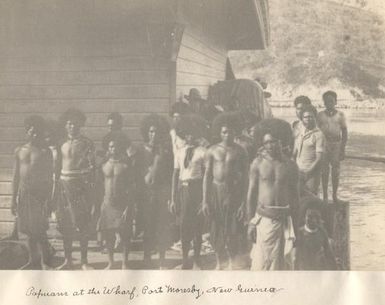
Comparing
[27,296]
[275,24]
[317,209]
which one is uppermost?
[275,24]

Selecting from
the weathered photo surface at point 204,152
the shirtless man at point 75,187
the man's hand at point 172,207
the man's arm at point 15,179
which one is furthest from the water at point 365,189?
the man's arm at point 15,179

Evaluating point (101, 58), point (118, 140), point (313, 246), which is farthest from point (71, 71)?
point (313, 246)

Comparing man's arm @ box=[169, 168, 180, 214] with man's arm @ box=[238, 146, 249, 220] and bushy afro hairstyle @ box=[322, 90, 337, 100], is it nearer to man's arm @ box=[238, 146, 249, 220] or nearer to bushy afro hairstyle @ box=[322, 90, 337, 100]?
man's arm @ box=[238, 146, 249, 220]

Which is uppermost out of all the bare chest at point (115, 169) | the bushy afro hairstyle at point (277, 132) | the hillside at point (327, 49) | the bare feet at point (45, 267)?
the hillside at point (327, 49)

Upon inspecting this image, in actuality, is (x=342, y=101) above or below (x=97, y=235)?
above

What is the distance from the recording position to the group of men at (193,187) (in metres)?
0.73

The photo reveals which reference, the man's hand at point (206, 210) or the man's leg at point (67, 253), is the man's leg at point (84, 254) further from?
the man's hand at point (206, 210)

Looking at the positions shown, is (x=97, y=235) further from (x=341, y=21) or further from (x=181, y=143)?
(x=341, y=21)

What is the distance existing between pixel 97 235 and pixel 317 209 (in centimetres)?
34

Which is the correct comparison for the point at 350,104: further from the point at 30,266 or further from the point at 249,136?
the point at 30,266

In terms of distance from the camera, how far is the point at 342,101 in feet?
2.46

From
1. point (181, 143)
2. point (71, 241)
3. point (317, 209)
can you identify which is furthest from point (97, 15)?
point (317, 209)

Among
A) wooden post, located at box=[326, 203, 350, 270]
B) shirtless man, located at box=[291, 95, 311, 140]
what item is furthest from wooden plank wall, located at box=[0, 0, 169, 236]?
wooden post, located at box=[326, 203, 350, 270]

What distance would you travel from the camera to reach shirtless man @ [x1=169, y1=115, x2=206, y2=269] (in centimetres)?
73
